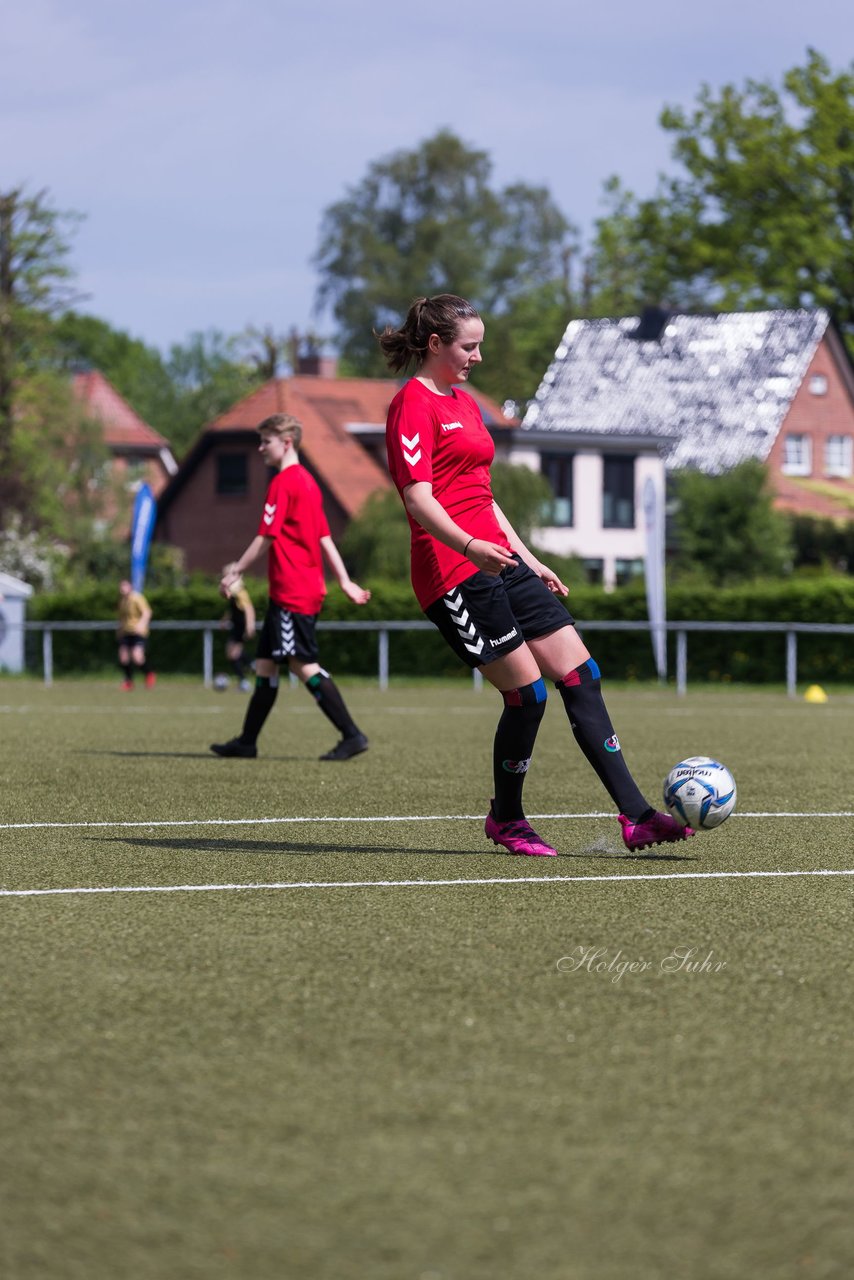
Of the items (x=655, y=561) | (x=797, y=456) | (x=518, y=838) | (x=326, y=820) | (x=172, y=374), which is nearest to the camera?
(x=518, y=838)

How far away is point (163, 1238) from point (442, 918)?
2866 millimetres

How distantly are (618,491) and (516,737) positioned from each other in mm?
49330

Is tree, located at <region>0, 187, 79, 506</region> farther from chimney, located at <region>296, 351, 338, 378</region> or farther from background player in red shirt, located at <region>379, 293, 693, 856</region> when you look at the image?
background player in red shirt, located at <region>379, 293, 693, 856</region>

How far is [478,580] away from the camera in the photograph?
6.77 metres

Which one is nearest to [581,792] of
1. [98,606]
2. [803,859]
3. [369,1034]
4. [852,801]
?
[852,801]

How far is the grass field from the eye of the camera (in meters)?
2.82

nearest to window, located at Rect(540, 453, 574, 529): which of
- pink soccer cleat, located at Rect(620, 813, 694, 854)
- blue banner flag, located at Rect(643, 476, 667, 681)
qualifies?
blue banner flag, located at Rect(643, 476, 667, 681)

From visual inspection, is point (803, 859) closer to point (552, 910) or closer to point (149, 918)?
point (552, 910)

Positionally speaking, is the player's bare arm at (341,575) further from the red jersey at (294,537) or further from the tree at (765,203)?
the tree at (765,203)

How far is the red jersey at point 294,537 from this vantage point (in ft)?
38.4

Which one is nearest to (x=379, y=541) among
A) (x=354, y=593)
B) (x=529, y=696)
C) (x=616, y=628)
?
(x=616, y=628)

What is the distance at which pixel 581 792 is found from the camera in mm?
10164

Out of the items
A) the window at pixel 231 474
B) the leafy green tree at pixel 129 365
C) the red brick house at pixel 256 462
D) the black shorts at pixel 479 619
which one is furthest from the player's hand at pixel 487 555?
the leafy green tree at pixel 129 365

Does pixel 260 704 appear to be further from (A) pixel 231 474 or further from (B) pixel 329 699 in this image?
(A) pixel 231 474
